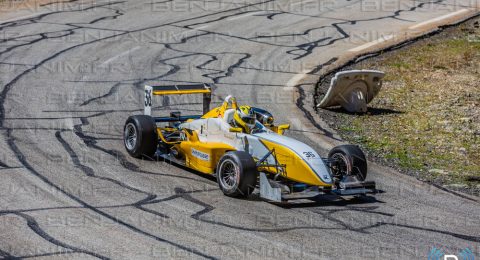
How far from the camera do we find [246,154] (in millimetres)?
13742

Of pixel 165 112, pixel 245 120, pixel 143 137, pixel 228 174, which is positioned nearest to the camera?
pixel 228 174

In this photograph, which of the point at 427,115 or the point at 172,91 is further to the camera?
the point at 427,115

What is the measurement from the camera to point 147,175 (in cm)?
1480

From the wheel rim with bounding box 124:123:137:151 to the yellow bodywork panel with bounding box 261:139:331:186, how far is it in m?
2.88

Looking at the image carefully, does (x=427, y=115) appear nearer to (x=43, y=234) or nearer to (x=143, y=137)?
(x=143, y=137)

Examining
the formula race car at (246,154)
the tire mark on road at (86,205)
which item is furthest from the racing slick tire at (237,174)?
the tire mark on road at (86,205)

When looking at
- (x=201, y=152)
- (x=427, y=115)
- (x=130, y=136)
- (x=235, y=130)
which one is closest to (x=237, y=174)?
(x=235, y=130)

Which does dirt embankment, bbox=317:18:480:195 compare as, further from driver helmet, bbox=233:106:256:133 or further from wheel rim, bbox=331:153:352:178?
driver helmet, bbox=233:106:256:133

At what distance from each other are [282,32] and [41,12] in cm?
770

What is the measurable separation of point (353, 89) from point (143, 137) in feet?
20.0

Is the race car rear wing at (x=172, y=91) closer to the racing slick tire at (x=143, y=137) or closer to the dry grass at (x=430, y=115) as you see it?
the racing slick tire at (x=143, y=137)

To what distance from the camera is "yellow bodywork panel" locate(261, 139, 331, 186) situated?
44.4 ft

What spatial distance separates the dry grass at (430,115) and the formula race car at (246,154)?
2.36 m

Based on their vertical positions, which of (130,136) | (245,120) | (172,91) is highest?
(172,91)
